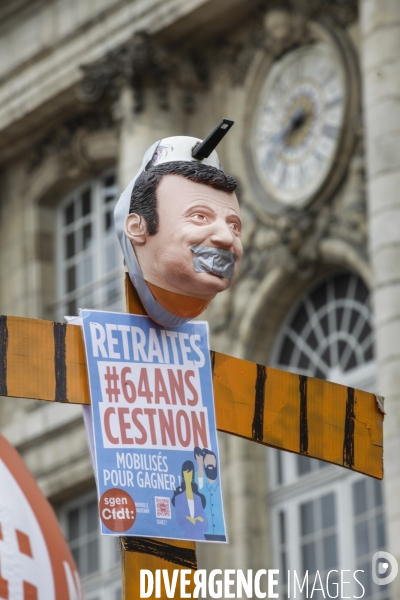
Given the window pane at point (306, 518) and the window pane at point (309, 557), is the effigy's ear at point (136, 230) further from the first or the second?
the window pane at point (306, 518)

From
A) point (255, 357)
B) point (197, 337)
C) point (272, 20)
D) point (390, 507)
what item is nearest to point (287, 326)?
point (255, 357)

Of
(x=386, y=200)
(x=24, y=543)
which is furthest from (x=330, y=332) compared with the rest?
(x=24, y=543)

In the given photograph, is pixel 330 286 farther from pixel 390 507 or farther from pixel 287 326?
pixel 390 507

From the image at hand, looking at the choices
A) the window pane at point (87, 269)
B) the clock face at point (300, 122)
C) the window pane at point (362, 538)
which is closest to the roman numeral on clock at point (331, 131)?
the clock face at point (300, 122)

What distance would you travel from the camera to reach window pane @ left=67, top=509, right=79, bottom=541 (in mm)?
20359

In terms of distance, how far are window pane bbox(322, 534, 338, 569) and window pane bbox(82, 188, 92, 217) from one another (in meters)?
5.72

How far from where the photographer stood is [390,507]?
14438mm

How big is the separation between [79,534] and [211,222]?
1459cm

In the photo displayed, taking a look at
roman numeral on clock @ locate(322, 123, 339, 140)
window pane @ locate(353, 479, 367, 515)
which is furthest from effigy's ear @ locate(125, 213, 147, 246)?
roman numeral on clock @ locate(322, 123, 339, 140)

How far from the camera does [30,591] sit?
683cm

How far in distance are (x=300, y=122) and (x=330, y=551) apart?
4.05 meters

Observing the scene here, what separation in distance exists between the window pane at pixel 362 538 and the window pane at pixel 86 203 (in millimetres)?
6001

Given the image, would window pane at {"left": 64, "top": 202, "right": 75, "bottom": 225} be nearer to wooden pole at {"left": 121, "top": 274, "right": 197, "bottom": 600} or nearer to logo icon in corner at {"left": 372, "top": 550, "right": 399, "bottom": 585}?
logo icon in corner at {"left": 372, "top": 550, "right": 399, "bottom": 585}

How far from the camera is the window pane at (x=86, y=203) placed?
21562mm
